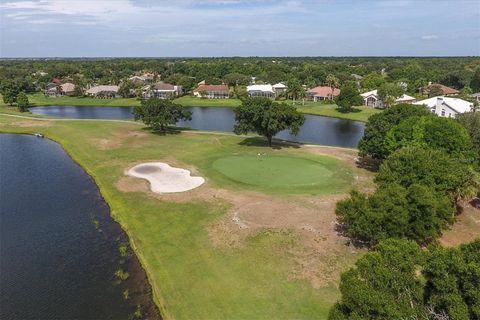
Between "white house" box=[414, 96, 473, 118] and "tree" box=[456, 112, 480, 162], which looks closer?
"tree" box=[456, 112, 480, 162]

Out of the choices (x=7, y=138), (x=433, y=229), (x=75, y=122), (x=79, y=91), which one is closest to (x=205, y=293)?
(x=433, y=229)

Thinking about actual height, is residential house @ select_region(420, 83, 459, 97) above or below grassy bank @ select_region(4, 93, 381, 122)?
above

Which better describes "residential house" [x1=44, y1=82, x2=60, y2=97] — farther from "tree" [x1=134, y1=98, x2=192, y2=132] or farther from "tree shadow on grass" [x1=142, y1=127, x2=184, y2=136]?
"tree" [x1=134, y1=98, x2=192, y2=132]

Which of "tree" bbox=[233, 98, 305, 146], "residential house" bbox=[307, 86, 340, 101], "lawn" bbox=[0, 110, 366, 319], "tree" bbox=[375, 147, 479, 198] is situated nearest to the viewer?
"lawn" bbox=[0, 110, 366, 319]

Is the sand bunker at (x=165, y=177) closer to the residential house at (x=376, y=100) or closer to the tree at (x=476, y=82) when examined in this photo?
the residential house at (x=376, y=100)

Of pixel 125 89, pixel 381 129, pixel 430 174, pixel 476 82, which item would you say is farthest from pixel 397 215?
pixel 476 82

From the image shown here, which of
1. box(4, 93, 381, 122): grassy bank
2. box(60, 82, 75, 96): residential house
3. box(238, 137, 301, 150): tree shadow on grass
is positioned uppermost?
box(60, 82, 75, 96): residential house

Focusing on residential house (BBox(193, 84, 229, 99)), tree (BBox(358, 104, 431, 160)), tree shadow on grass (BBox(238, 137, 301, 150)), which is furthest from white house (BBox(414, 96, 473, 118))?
residential house (BBox(193, 84, 229, 99))
